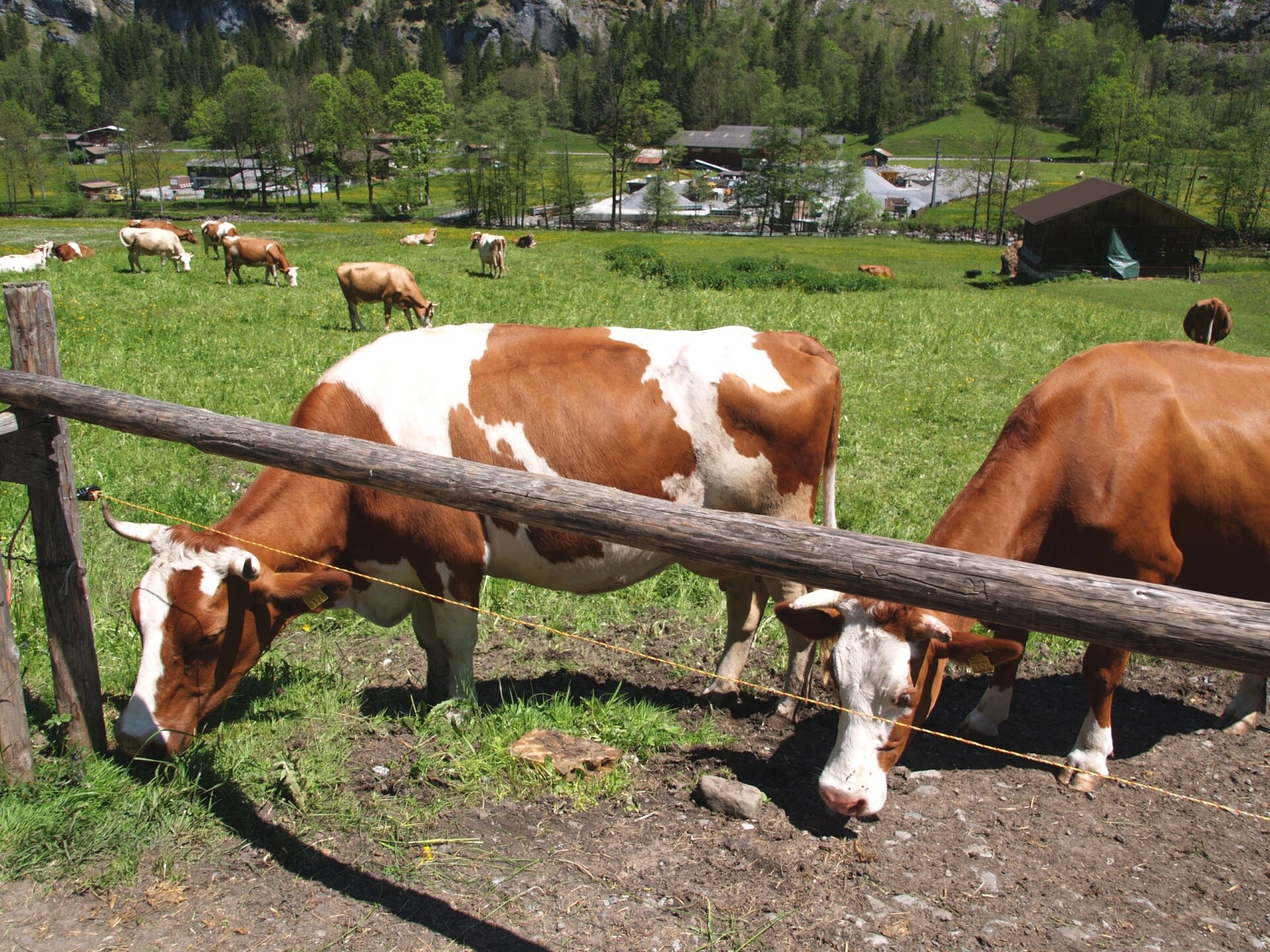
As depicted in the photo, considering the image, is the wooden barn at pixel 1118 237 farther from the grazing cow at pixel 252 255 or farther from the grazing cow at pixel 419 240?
the grazing cow at pixel 252 255

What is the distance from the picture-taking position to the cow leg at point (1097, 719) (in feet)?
16.8

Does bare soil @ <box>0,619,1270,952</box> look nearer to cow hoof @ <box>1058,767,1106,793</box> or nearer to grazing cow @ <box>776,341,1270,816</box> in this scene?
cow hoof @ <box>1058,767,1106,793</box>

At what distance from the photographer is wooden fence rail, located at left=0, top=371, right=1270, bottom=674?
251 centimetres

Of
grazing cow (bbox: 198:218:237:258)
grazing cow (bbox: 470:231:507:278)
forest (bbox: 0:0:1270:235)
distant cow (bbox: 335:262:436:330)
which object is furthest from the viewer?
forest (bbox: 0:0:1270:235)

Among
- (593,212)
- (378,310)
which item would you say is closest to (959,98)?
(593,212)

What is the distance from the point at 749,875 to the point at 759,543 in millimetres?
1967

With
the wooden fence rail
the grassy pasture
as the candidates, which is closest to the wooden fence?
the wooden fence rail

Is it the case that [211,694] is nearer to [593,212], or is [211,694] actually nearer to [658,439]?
[658,439]

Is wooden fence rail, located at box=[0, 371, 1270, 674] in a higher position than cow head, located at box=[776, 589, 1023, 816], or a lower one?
higher

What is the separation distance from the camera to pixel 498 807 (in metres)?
4.65

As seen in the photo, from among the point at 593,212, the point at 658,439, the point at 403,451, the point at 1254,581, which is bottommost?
the point at 593,212

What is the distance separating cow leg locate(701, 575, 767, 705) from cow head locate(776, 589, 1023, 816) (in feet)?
5.72

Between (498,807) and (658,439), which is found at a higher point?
(658,439)

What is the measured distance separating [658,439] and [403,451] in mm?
2013
